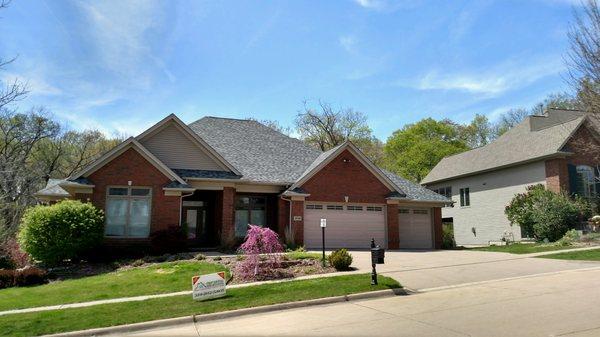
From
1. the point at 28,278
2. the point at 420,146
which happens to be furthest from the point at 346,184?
the point at 420,146

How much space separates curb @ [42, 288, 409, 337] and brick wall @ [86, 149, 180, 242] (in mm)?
11555

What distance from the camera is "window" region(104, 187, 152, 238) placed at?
801 inches

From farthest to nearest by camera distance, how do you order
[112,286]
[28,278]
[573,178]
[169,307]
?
[573,178] < [28,278] < [112,286] < [169,307]

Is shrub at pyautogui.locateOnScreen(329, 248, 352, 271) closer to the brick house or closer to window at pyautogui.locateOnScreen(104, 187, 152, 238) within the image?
the brick house

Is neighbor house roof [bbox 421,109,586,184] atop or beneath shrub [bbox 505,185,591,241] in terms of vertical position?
atop

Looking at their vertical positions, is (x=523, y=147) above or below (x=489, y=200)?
above

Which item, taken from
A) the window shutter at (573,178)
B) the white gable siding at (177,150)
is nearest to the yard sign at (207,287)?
the white gable siding at (177,150)

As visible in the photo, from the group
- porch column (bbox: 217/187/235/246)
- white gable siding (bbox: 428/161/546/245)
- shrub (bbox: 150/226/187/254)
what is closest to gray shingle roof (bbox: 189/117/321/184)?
porch column (bbox: 217/187/235/246)

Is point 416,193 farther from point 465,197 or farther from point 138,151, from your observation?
point 138,151

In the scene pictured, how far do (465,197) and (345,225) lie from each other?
15.9m

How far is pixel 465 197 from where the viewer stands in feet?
118

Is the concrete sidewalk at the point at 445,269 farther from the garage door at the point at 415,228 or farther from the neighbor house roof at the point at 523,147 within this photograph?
the neighbor house roof at the point at 523,147

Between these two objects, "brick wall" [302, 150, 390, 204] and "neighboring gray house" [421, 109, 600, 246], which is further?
"neighboring gray house" [421, 109, 600, 246]

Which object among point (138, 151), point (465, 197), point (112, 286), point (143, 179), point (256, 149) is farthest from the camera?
point (465, 197)
